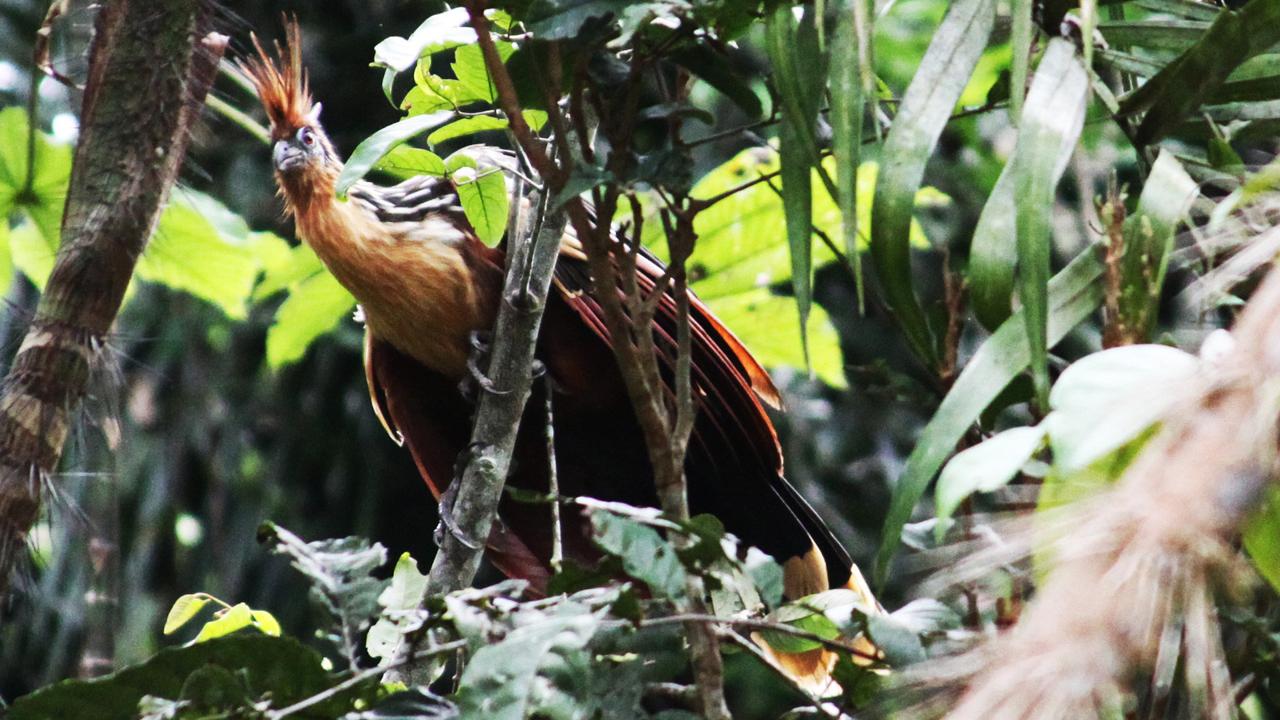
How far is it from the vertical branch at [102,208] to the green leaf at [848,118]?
106cm

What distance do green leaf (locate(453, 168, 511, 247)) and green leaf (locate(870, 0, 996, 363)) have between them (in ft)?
2.04

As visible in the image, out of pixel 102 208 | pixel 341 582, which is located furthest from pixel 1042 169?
pixel 102 208

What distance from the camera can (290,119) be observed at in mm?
2658

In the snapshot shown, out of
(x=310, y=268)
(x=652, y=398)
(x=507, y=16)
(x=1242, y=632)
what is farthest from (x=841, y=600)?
(x=310, y=268)

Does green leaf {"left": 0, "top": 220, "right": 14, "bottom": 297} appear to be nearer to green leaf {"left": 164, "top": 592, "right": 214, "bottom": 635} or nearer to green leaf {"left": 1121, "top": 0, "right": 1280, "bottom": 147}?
green leaf {"left": 164, "top": 592, "right": 214, "bottom": 635}

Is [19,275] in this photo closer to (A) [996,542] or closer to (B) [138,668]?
(B) [138,668]

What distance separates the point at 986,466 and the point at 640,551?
31 centimetres

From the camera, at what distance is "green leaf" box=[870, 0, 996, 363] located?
47.5 inches

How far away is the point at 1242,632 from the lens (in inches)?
55.1

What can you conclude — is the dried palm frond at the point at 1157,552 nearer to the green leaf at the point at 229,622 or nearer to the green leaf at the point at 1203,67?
the green leaf at the point at 1203,67

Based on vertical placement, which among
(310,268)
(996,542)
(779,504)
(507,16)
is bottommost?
(779,504)

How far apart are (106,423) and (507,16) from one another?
0.87m

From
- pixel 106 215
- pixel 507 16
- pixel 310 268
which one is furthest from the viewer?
pixel 310 268

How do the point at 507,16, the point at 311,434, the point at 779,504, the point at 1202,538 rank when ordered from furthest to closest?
the point at 311,434 → the point at 779,504 → the point at 507,16 → the point at 1202,538
